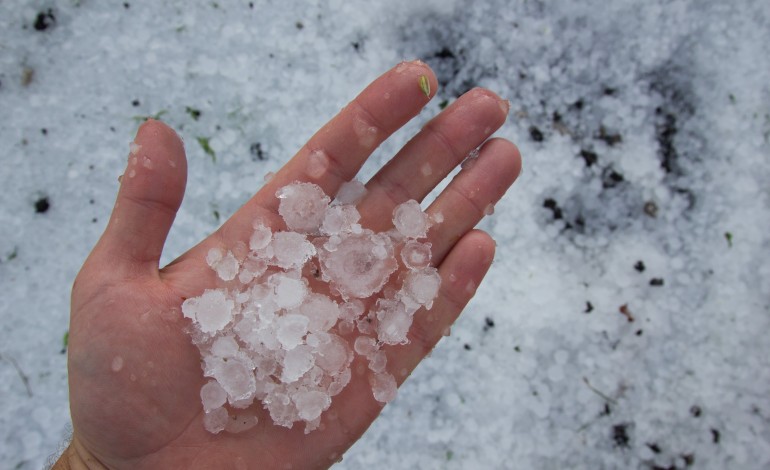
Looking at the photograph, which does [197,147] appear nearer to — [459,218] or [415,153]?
[415,153]

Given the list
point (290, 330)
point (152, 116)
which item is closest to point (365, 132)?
point (290, 330)

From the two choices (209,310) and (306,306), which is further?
(306,306)

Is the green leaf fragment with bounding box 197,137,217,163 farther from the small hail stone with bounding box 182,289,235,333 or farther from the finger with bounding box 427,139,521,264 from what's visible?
the finger with bounding box 427,139,521,264

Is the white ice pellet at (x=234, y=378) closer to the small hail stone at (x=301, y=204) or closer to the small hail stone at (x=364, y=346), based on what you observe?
the small hail stone at (x=364, y=346)

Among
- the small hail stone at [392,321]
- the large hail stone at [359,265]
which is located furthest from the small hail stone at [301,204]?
the small hail stone at [392,321]

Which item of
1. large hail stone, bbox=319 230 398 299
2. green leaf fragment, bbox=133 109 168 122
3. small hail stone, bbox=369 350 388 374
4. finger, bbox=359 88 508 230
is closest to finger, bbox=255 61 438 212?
finger, bbox=359 88 508 230

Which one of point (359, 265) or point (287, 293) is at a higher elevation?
point (359, 265)

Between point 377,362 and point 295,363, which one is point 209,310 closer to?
point 295,363
